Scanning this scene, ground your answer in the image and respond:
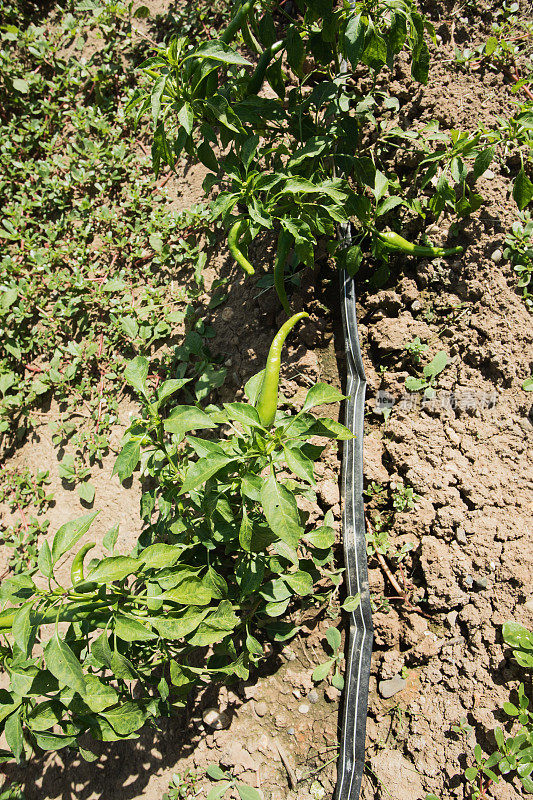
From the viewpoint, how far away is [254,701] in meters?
2.38

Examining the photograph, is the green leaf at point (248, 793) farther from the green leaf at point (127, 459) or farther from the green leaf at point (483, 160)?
the green leaf at point (483, 160)

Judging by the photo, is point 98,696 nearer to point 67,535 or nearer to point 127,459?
point 67,535

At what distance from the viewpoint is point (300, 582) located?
2107 mm

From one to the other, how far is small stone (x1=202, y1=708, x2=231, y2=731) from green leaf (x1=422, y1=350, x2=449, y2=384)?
5.71 feet

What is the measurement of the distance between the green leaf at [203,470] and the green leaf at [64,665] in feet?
1.83

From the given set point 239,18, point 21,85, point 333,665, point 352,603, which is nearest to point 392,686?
point 333,665

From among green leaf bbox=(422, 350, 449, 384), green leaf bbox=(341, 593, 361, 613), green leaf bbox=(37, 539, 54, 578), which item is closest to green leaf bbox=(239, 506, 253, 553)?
green leaf bbox=(37, 539, 54, 578)

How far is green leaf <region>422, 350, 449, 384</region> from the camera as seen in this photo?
8.41ft

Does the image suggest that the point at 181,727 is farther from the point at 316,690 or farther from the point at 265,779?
the point at 316,690

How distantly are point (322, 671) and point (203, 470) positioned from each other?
1175 mm

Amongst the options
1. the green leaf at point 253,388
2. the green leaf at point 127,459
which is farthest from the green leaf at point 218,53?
the green leaf at point 127,459

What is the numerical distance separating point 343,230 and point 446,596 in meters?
1.68

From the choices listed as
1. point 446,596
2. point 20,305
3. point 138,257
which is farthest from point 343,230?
point 20,305

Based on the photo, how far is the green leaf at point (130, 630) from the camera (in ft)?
A: 5.50
